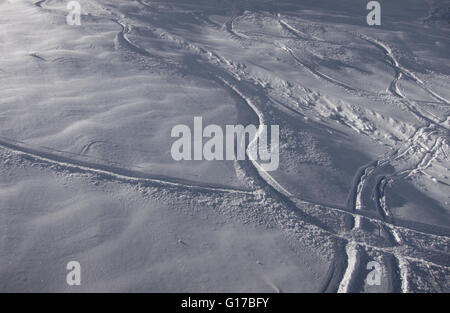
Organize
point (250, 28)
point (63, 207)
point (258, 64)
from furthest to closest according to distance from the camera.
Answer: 1. point (250, 28)
2. point (258, 64)
3. point (63, 207)

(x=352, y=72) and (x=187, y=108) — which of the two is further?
(x=352, y=72)

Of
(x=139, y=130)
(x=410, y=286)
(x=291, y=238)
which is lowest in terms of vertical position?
(x=410, y=286)

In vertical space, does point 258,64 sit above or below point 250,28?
below

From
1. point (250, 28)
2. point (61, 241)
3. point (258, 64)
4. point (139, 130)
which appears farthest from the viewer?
point (250, 28)

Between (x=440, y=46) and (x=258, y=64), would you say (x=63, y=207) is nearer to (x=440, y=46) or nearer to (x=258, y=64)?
(x=258, y=64)

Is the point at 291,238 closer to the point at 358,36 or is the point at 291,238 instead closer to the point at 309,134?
the point at 309,134

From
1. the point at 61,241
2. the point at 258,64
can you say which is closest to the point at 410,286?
the point at 61,241
